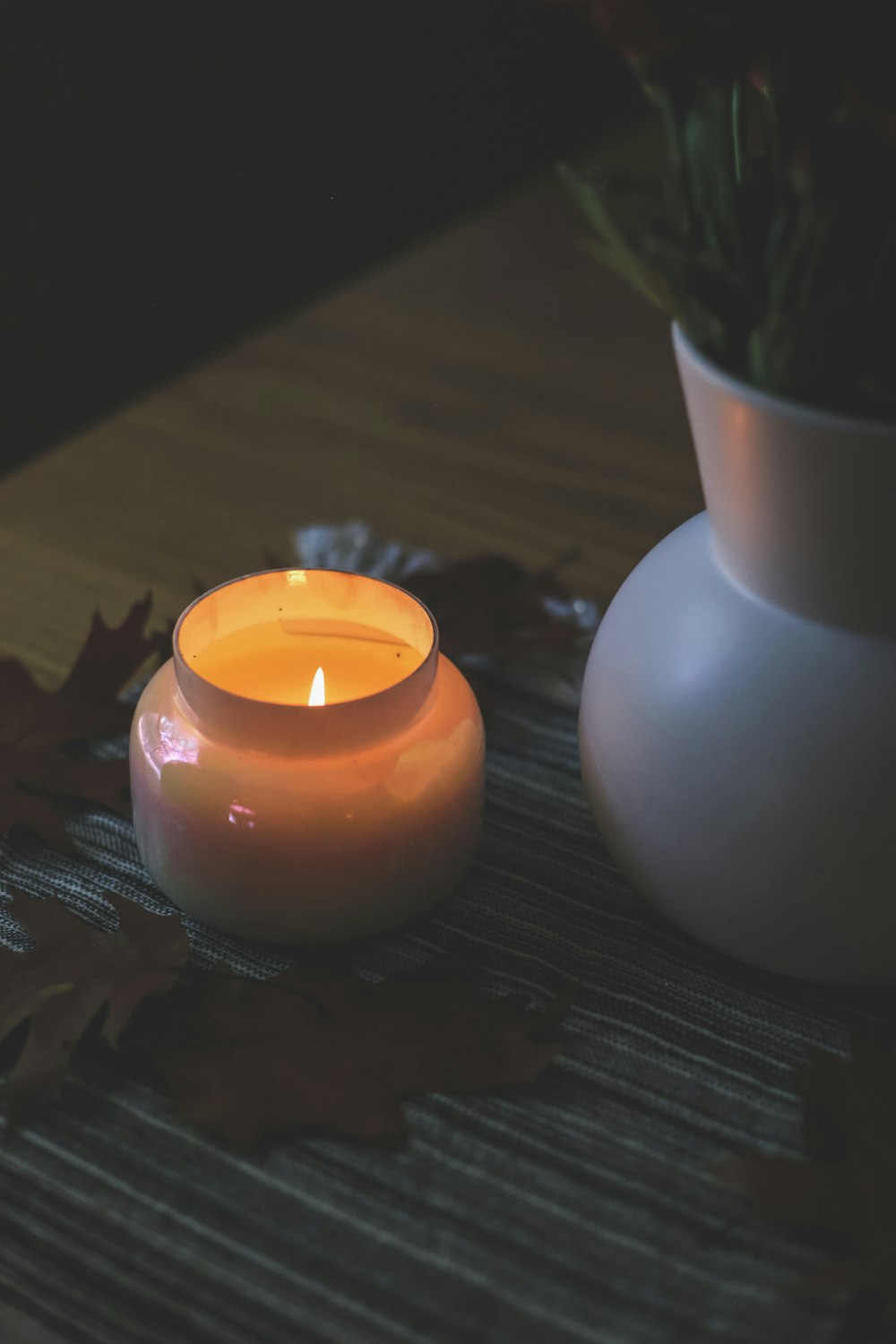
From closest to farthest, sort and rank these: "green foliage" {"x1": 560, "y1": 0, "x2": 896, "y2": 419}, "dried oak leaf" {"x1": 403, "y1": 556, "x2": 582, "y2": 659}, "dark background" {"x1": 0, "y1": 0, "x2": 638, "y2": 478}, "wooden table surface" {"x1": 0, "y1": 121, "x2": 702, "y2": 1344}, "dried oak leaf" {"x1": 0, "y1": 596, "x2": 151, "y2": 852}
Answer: "green foliage" {"x1": 560, "y1": 0, "x2": 896, "y2": 419} → "dried oak leaf" {"x1": 0, "y1": 596, "x2": 151, "y2": 852} → "dried oak leaf" {"x1": 403, "y1": 556, "x2": 582, "y2": 659} → "wooden table surface" {"x1": 0, "y1": 121, "x2": 702, "y2": 1344} → "dark background" {"x1": 0, "y1": 0, "x2": 638, "y2": 478}

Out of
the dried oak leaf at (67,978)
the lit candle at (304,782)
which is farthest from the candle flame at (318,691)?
the dried oak leaf at (67,978)

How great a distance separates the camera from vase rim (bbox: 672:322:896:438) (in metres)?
0.40

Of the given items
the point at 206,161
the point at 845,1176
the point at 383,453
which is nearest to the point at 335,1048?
the point at 845,1176

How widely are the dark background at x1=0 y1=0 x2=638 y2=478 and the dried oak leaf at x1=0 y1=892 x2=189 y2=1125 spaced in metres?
0.75

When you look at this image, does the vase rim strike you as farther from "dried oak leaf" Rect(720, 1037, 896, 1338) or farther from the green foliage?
"dried oak leaf" Rect(720, 1037, 896, 1338)

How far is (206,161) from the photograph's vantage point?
1.28 meters

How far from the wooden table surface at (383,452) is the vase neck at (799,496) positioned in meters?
0.37

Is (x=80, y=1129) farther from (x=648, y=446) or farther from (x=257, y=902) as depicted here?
(x=648, y=446)

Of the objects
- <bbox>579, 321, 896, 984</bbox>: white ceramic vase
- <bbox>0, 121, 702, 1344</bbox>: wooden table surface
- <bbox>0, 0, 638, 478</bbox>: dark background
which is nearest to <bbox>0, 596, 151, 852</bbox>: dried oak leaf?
<bbox>0, 121, 702, 1344</bbox>: wooden table surface

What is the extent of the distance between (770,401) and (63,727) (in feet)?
1.26

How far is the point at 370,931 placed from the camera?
1.73ft

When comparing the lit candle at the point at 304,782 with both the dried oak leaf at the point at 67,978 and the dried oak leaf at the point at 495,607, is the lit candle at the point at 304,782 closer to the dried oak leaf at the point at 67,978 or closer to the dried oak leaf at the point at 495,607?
the dried oak leaf at the point at 67,978

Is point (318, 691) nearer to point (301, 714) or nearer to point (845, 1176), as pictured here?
point (301, 714)

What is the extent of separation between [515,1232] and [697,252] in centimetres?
31
